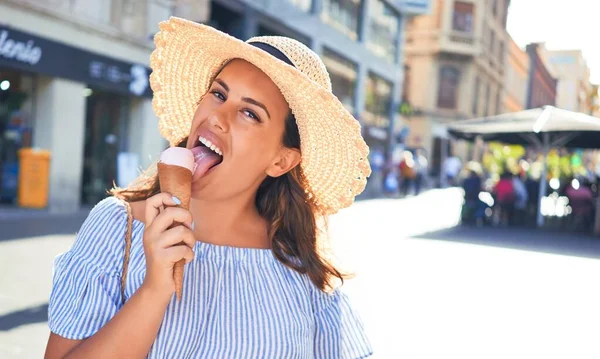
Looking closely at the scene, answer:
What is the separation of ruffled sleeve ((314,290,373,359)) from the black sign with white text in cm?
1089

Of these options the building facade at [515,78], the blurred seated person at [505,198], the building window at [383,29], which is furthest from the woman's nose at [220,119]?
the building facade at [515,78]

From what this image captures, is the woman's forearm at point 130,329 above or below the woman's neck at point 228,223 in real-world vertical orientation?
below

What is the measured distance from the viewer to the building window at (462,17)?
4612cm

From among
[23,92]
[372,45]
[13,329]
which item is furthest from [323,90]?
[372,45]

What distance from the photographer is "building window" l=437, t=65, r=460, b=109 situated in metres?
46.5

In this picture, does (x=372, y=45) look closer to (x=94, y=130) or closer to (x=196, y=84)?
(x=94, y=130)

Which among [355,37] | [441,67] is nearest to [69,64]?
[355,37]

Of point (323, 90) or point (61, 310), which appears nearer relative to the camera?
point (61, 310)

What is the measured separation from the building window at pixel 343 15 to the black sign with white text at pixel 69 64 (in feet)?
38.4

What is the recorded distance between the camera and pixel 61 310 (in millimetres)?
1510

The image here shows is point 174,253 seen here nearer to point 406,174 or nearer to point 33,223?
point 33,223

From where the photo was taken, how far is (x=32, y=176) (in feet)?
40.7

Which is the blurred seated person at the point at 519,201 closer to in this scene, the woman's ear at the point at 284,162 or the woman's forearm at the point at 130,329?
the woman's ear at the point at 284,162

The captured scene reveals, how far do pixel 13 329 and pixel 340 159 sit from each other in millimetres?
3491
